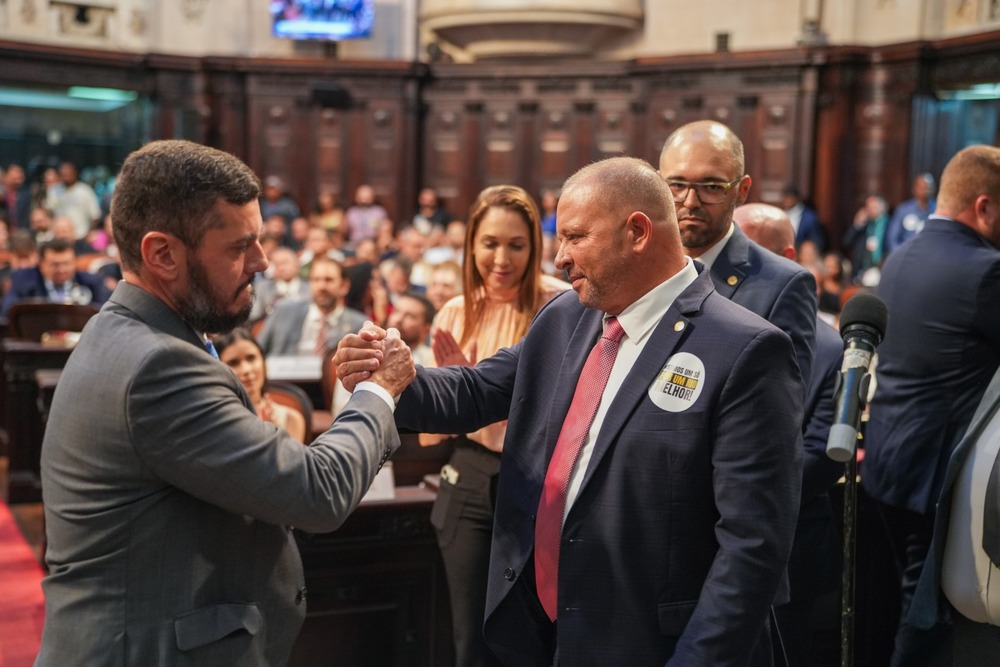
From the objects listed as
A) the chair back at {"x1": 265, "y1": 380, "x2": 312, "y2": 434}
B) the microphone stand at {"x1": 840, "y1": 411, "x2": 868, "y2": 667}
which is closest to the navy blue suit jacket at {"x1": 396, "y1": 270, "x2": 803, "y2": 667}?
the microphone stand at {"x1": 840, "y1": 411, "x2": 868, "y2": 667}

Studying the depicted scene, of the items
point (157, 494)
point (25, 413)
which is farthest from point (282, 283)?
point (157, 494)

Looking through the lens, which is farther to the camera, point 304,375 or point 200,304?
point 304,375

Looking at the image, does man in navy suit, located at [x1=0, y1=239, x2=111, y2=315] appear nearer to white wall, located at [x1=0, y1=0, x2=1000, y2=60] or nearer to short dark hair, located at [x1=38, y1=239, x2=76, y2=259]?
short dark hair, located at [x1=38, y1=239, x2=76, y2=259]

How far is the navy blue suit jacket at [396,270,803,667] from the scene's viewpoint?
1.81 meters

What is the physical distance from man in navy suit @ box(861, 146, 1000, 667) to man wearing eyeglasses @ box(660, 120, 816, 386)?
0.63 metres

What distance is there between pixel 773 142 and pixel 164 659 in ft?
38.7

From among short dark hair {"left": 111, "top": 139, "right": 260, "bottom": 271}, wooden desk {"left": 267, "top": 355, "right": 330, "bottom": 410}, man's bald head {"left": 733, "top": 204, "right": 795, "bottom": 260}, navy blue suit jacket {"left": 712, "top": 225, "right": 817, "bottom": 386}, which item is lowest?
wooden desk {"left": 267, "top": 355, "right": 330, "bottom": 410}

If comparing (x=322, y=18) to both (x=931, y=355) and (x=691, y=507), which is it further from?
(x=691, y=507)

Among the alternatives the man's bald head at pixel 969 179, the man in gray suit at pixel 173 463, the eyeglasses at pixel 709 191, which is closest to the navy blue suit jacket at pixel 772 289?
the eyeglasses at pixel 709 191

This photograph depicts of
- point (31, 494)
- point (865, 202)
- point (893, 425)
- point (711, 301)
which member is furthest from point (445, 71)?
point (711, 301)

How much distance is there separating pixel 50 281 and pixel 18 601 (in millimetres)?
3647

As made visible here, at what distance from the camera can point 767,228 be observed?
325cm

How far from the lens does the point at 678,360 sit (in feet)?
6.29

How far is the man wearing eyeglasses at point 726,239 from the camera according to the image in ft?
8.27
